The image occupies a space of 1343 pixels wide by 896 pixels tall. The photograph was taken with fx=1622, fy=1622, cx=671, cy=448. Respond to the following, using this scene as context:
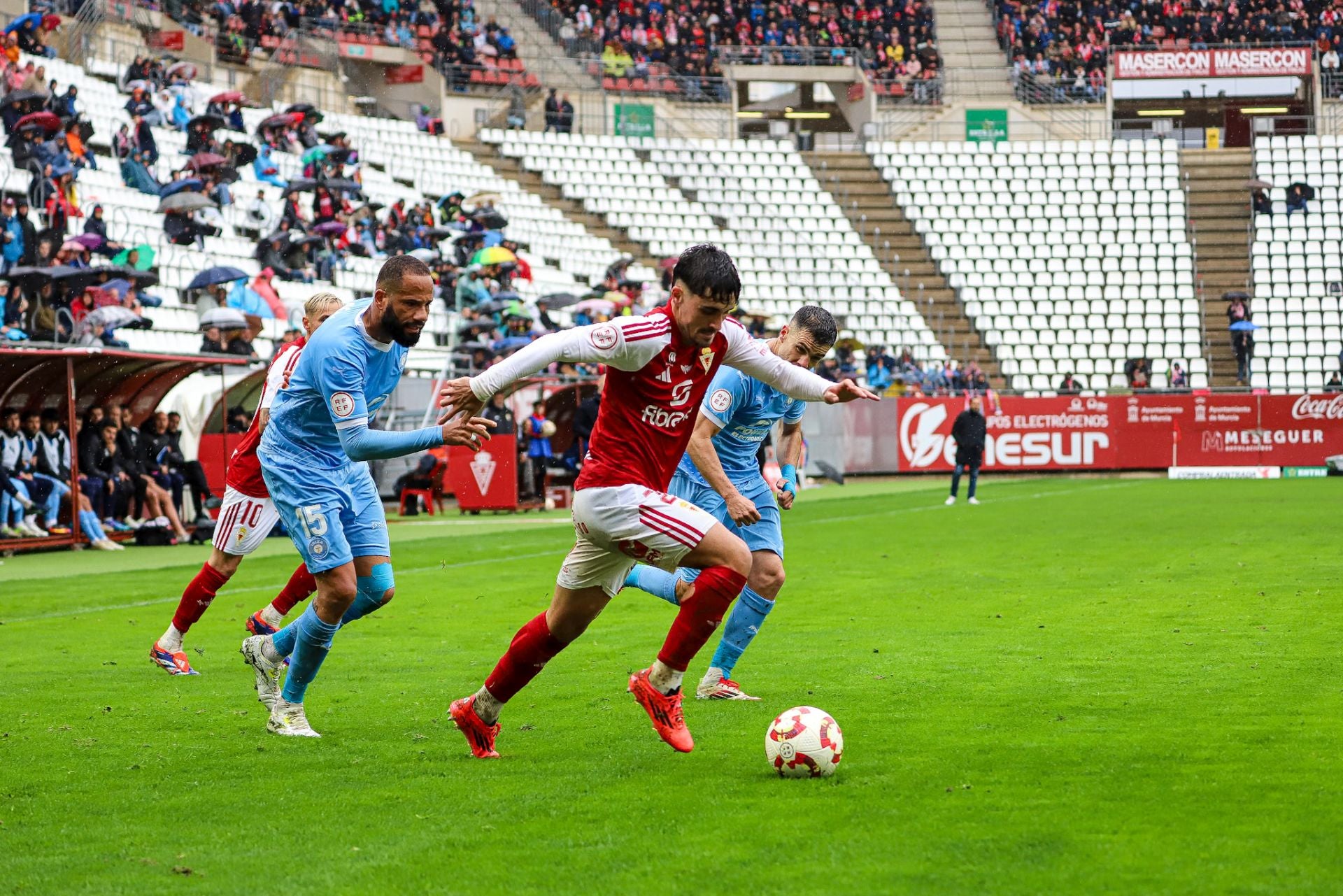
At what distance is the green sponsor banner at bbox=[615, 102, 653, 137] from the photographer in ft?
163

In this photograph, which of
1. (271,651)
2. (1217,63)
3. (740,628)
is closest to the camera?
(271,651)

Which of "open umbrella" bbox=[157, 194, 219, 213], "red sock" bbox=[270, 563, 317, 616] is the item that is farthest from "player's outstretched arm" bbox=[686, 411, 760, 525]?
"open umbrella" bbox=[157, 194, 219, 213]

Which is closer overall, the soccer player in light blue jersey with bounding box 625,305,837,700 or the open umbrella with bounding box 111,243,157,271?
the soccer player in light blue jersey with bounding box 625,305,837,700

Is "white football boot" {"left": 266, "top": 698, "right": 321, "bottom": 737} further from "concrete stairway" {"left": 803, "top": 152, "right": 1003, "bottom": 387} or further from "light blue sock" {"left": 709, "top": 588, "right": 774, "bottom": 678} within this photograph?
"concrete stairway" {"left": 803, "top": 152, "right": 1003, "bottom": 387}

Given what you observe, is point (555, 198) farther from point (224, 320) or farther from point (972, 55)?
point (224, 320)

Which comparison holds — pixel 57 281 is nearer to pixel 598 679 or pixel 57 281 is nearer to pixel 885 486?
pixel 598 679

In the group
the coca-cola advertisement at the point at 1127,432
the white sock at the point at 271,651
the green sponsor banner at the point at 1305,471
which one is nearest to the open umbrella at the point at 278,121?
the coca-cola advertisement at the point at 1127,432

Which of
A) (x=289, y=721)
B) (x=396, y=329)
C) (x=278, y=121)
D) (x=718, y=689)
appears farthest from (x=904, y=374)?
(x=396, y=329)

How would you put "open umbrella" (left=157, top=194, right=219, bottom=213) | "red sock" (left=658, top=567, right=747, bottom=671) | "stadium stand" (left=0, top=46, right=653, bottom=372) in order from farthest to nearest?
"open umbrella" (left=157, top=194, right=219, bottom=213) → "stadium stand" (left=0, top=46, right=653, bottom=372) → "red sock" (left=658, top=567, right=747, bottom=671)

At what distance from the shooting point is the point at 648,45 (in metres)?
53.0

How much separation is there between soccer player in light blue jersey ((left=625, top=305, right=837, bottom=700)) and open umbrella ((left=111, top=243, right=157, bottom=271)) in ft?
61.2

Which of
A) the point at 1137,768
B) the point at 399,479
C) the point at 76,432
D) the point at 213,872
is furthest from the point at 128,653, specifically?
the point at 399,479

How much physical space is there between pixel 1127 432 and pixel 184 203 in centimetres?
2176

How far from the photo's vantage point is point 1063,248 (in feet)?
153
